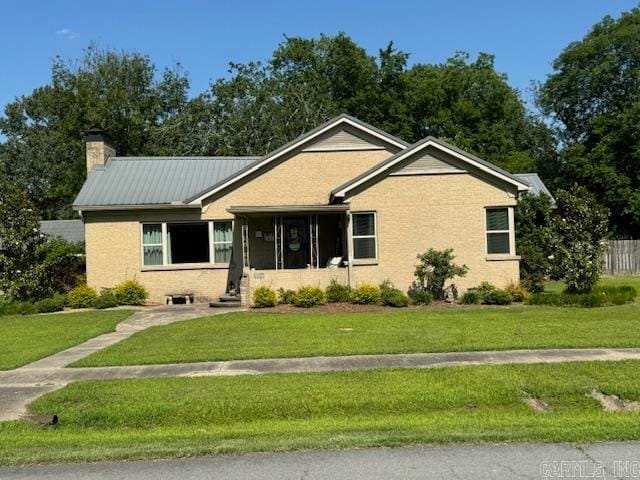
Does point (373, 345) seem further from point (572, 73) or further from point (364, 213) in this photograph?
point (572, 73)

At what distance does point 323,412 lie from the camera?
7266 millimetres

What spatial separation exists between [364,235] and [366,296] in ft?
7.84

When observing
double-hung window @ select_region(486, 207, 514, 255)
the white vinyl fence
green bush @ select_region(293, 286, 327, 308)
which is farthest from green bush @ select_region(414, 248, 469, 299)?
the white vinyl fence

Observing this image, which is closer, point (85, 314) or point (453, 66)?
point (85, 314)

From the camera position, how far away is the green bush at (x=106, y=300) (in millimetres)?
19812

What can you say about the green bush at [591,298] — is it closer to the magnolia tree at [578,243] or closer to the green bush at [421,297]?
the magnolia tree at [578,243]

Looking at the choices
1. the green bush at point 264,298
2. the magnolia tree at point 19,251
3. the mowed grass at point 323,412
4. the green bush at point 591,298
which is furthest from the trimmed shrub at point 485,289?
the magnolia tree at point 19,251

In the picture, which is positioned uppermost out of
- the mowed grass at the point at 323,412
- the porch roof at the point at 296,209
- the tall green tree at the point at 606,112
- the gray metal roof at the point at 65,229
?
the tall green tree at the point at 606,112

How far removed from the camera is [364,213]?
19609 millimetres

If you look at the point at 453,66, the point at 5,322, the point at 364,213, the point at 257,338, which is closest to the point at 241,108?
the point at 453,66

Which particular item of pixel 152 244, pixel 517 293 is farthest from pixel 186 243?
pixel 517 293

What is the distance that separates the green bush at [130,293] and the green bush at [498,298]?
36.3ft

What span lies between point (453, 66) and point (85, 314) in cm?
4047

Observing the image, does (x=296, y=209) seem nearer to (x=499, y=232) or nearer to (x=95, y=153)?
(x=499, y=232)
